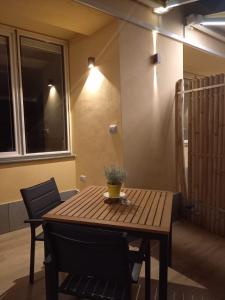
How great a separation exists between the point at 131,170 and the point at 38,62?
6.67ft

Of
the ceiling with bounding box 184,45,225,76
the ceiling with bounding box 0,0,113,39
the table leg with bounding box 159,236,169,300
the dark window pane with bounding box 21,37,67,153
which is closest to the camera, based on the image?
the table leg with bounding box 159,236,169,300

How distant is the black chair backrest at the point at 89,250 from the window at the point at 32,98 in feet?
7.32

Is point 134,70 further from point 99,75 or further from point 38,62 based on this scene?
point 38,62

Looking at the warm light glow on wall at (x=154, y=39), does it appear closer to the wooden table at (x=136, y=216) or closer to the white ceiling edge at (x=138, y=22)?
the white ceiling edge at (x=138, y=22)

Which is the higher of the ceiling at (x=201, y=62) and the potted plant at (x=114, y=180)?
the ceiling at (x=201, y=62)

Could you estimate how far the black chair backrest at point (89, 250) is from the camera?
116cm

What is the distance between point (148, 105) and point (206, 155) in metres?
0.99

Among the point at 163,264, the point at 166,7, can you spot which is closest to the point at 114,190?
the point at 163,264

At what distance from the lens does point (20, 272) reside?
229cm

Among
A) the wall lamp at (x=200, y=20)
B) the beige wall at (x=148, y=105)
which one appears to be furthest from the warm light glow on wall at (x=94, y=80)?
the wall lamp at (x=200, y=20)

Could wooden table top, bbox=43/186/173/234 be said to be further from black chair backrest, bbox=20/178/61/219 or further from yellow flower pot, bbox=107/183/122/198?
black chair backrest, bbox=20/178/61/219

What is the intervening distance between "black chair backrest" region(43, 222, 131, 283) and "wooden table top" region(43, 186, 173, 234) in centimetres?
31

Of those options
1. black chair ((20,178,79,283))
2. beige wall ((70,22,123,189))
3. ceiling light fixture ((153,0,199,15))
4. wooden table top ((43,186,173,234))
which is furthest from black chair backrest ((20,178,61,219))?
ceiling light fixture ((153,0,199,15))

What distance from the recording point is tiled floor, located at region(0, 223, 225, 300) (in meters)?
1.98
